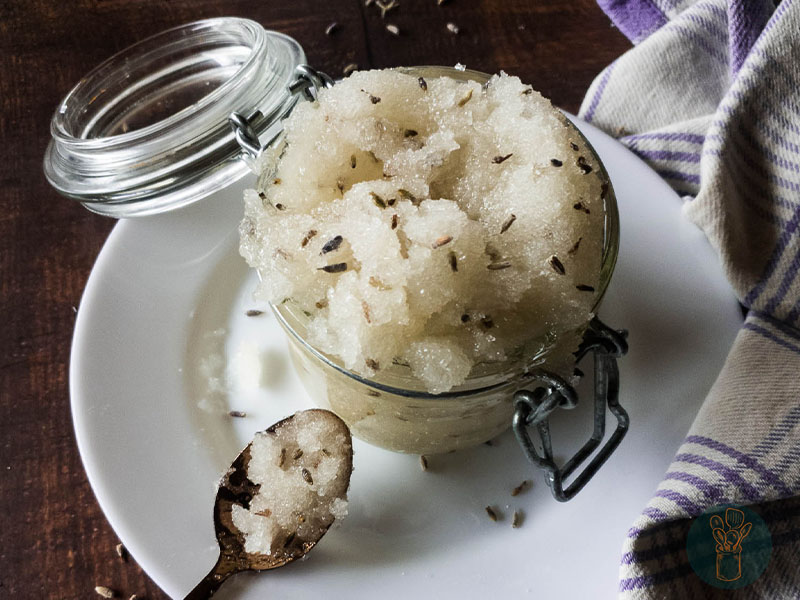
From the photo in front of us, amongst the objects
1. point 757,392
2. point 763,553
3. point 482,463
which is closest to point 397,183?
point 482,463

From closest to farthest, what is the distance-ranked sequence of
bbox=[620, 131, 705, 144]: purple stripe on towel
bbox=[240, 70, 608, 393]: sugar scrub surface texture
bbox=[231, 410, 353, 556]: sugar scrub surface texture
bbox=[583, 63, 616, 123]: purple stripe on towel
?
bbox=[240, 70, 608, 393]: sugar scrub surface texture, bbox=[231, 410, 353, 556]: sugar scrub surface texture, bbox=[620, 131, 705, 144]: purple stripe on towel, bbox=[583, 63, 616, 123]: purple stripe on towel

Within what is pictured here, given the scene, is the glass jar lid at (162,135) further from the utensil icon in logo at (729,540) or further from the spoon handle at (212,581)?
the utensil icon in logo at (729,540)

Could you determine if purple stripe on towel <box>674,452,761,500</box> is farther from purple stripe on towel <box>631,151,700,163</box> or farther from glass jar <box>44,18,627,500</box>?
purple stripe on towel <box>631,151,700,163</box>

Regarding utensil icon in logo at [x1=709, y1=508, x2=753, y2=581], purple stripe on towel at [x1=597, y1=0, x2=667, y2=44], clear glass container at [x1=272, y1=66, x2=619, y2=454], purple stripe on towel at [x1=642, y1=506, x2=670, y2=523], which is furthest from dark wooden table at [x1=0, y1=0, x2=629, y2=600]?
utensil icon in logo at [x1=709, y1=508, x2=753, y2=581]

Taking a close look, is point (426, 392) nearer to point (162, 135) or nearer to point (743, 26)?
point (162, 135)

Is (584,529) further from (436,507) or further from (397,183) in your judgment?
(397,183)

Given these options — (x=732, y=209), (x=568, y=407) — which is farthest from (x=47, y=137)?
(x=732, y=209)
